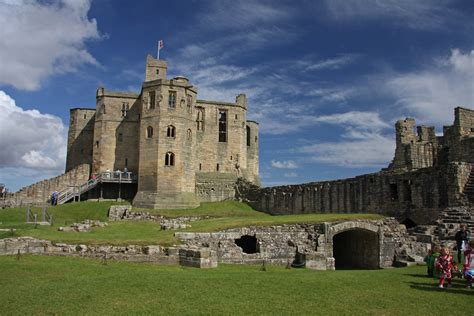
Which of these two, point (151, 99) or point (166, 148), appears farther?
point (151, 99)

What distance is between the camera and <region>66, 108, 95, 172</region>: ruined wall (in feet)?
186

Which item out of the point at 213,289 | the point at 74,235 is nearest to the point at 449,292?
the point at 213,289

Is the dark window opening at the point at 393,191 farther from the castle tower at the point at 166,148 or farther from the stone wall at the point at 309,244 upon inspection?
the castle tower at the point at 166,148

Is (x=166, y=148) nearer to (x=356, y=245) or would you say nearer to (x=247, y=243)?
(x=247, y=243)

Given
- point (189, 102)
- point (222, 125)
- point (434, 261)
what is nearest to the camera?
point (434, 261)

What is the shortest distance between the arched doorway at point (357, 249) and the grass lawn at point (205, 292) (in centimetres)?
942

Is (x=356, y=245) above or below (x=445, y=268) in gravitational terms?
below

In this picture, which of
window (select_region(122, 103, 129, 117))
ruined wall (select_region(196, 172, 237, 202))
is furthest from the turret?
ruined wall (select_region(196, 172, 237, 202))

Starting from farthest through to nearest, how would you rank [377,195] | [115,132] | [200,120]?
1. [200,120]
2. [115,132]
3. [377,195]

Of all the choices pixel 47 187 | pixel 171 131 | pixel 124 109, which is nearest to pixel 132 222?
pixel 171 131

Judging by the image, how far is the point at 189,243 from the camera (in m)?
22.9

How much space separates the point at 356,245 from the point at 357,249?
1.03 feet

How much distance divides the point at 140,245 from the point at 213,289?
8553mm

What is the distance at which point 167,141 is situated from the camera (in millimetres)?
45562
